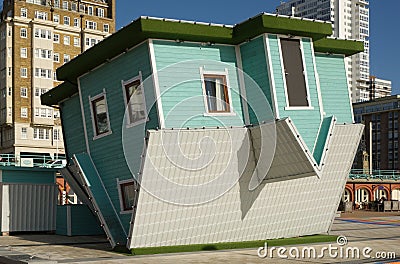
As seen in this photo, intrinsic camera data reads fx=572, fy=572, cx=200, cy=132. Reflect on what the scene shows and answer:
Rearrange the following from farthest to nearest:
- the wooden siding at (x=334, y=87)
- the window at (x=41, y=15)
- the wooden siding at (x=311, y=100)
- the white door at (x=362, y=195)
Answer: the window at (x=41, y=15)
the white door at (x=362, y=195)
the wooden siding at (x=334, y=87)
the wooden siding at (x=311, y=100)

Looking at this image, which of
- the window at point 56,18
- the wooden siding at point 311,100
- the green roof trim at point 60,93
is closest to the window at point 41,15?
the window at point 56,18

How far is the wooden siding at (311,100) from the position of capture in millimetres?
19938

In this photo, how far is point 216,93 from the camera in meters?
20.7

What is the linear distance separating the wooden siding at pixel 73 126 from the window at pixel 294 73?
1097 centimetres

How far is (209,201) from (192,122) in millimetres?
3063

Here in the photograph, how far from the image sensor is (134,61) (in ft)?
68.4

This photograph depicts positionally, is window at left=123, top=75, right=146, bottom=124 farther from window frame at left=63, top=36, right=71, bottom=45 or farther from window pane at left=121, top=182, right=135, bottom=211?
window frame at left=63, top=36, right=71, bottom=45

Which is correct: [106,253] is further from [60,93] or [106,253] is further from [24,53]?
[24,53]

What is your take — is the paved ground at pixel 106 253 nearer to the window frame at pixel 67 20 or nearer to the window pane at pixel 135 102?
the window pane at pixel 135 102

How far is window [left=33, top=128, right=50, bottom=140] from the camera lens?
80.2 m

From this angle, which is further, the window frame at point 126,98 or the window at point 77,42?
the window at point 77,42

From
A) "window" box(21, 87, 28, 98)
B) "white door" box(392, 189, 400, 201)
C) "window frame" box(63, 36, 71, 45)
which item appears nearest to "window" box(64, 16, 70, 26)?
"window frame" box(63, 36, 71, 45)

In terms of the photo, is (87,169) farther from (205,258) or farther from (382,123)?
(382,123)

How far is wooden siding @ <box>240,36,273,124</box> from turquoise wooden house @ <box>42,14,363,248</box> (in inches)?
1.6
